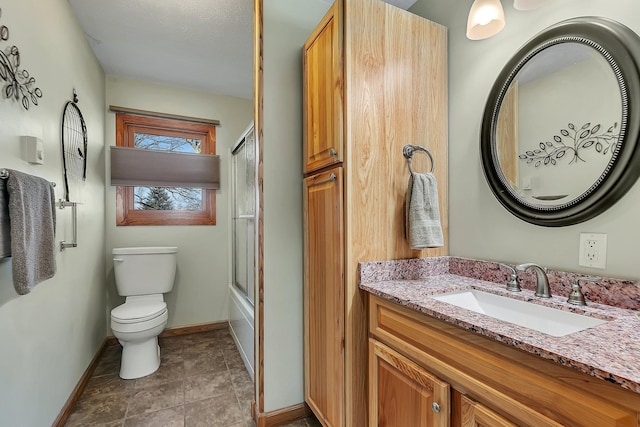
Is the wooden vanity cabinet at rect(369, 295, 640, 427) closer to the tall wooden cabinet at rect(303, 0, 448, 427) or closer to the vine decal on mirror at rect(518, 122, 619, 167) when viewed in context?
the tall wooden cabinet at rect(303, 0, 448, 427)

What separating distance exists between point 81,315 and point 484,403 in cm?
245

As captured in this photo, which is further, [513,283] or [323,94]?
[323,94]

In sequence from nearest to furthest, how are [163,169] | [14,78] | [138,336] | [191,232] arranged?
1. [14,78]
2. [138,336]
3. [163,169]
4. [191,232]

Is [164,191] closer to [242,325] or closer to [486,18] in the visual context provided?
[242,325]

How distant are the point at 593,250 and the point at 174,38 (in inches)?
109

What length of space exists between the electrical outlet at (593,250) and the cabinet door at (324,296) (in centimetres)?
87

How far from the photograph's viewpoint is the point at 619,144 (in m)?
0.95

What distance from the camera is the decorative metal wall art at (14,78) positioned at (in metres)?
1.17

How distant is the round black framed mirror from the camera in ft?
3.12

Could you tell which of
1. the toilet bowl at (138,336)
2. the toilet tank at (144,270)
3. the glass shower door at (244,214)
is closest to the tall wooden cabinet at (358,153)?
the glass shower door at (244,214)

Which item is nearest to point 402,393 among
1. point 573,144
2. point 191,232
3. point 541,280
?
point 541,280

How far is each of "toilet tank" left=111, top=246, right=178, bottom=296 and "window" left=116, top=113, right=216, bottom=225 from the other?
0.37 meters

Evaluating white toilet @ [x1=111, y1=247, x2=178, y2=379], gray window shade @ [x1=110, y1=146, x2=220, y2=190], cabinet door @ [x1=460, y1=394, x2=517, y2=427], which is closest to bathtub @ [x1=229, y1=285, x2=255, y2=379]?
white toilet @ [x1=111, y1=247, x2=178, y2=379]

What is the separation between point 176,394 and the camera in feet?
6.48
